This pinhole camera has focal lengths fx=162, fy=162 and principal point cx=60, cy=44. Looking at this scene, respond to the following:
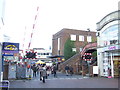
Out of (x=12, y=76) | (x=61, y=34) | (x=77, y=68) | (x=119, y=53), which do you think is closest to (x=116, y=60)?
(x=119, y=53)

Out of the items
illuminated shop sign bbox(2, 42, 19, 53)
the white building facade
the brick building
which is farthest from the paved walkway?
the brick building

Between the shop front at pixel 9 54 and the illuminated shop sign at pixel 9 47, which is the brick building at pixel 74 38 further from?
the illuminated shop sign at pixel 9 47

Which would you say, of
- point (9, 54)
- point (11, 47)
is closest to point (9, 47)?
point (11, 47)

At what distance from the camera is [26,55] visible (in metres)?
15.4

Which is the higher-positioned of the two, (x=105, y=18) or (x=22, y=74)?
(x=105, y=18)

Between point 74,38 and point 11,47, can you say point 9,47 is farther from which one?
point 74,38

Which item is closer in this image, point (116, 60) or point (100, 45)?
point (116, 60)

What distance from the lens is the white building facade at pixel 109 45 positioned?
62.1 ft

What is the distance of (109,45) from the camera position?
19.4 meters

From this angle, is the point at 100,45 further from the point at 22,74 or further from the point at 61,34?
the point at 61,34

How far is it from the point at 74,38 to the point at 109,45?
97.9 ft

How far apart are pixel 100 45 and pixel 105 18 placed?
3.70 m

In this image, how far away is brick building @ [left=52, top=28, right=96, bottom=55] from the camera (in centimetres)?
4809

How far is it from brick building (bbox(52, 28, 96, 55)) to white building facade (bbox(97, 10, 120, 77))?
25074mm
